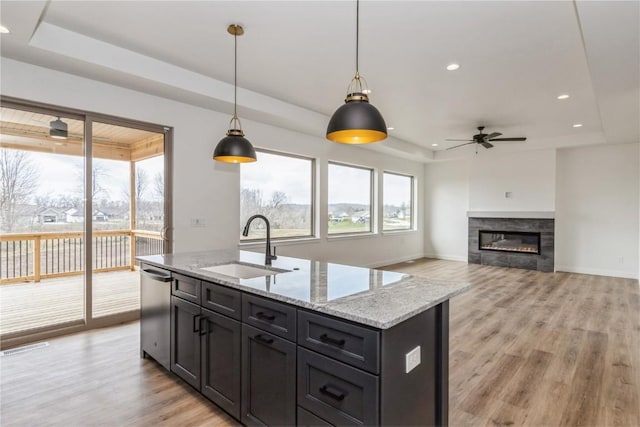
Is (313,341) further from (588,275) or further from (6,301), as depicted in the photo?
(588,275)

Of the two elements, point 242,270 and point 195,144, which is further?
point 195,144

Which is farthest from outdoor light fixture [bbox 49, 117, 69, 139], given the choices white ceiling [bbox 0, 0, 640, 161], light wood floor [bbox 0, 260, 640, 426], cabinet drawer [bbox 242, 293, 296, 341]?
cabinet drawer [bbox 242, 293, 296, 341]

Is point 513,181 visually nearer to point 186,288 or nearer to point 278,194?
point 278,194

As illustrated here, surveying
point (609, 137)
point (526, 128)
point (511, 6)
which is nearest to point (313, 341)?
point (511, 6)

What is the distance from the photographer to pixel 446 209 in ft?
29.3

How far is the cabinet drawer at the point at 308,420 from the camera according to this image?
1498mm

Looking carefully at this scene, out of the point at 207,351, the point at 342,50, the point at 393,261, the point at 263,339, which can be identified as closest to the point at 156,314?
the point at 207,351

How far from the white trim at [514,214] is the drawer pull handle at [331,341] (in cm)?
741

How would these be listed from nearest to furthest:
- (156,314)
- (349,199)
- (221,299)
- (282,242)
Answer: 1. (221,299)
2. (156,314)
3. (282,242)
4. (349,199)

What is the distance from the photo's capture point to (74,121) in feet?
11.6

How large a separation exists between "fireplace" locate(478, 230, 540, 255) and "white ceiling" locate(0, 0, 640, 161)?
311 cm

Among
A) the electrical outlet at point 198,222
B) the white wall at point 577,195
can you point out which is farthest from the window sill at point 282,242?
the white wall at point 577,195

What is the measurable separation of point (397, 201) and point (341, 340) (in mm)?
7361

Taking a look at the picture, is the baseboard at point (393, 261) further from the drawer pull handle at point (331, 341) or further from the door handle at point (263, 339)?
the drawer pull handle at point (331, 341)
